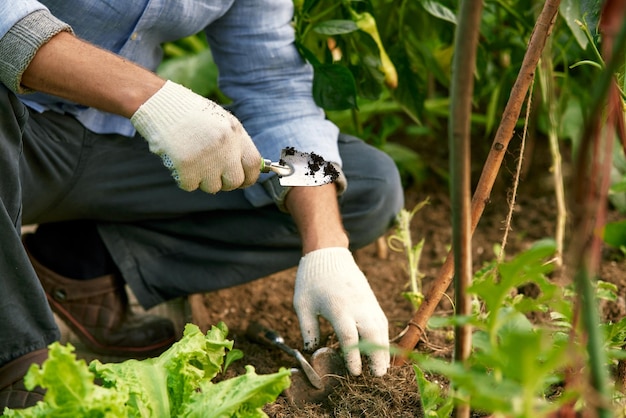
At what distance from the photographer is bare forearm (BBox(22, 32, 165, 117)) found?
1340 mm

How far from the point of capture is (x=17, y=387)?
139 cm

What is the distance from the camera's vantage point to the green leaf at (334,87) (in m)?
1.74

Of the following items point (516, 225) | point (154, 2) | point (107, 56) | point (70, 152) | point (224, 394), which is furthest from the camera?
point (516, 225)

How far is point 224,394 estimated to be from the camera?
109 centimetres

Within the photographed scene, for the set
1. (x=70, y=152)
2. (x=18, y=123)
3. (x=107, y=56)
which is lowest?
(x=70, y=152)

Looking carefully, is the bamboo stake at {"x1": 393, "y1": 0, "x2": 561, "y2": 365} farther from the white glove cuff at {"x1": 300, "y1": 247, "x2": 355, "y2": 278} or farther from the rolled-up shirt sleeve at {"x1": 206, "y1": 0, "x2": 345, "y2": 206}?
the rolled-up shirt sleeve at {"x1": 206, "y1": 0, "x2": 345, "y2": 206}

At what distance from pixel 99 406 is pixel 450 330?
0.91 meters

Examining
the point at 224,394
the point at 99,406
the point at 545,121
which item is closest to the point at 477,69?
the point at 545,121

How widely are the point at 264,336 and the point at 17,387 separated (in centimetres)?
51

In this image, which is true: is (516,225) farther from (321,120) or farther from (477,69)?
(321,120)

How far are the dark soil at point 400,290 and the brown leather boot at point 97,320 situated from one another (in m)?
0.15

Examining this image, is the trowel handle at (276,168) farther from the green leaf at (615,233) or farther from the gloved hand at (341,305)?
the green leaf at (615,233)

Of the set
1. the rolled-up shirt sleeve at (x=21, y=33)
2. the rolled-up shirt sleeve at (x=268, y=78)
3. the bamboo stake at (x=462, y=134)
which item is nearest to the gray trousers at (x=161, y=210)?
the rolled-up shirt sleeve at (x=268, y=78)

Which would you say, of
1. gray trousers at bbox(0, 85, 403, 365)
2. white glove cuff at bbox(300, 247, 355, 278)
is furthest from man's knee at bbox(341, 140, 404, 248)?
white glove cuff at bbox(300, 247, 355, 278)
